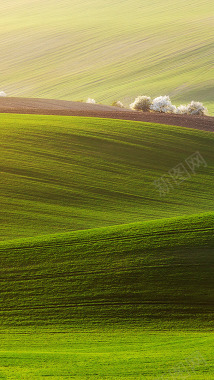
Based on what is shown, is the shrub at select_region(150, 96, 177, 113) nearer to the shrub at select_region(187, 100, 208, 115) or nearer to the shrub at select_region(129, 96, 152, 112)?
the shrub at select_region(129, 96, 152, 112)

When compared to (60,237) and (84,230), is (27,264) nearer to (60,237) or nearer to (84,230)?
(60,237)

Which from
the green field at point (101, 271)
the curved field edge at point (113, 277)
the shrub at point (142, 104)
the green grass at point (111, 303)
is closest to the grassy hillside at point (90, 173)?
the green field at point (101, 271)

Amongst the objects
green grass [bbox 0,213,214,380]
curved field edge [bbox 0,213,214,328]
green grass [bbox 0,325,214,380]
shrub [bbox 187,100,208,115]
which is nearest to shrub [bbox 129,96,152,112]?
shrub [bbox 187,100,208,115]

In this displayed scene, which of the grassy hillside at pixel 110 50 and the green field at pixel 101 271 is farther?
the grassy hillside at pixel 110 50

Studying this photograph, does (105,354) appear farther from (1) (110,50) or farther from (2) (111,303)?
(1) (110,50)

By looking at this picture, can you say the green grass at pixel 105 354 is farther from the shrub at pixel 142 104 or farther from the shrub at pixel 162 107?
the shrub at pixel 142 104
